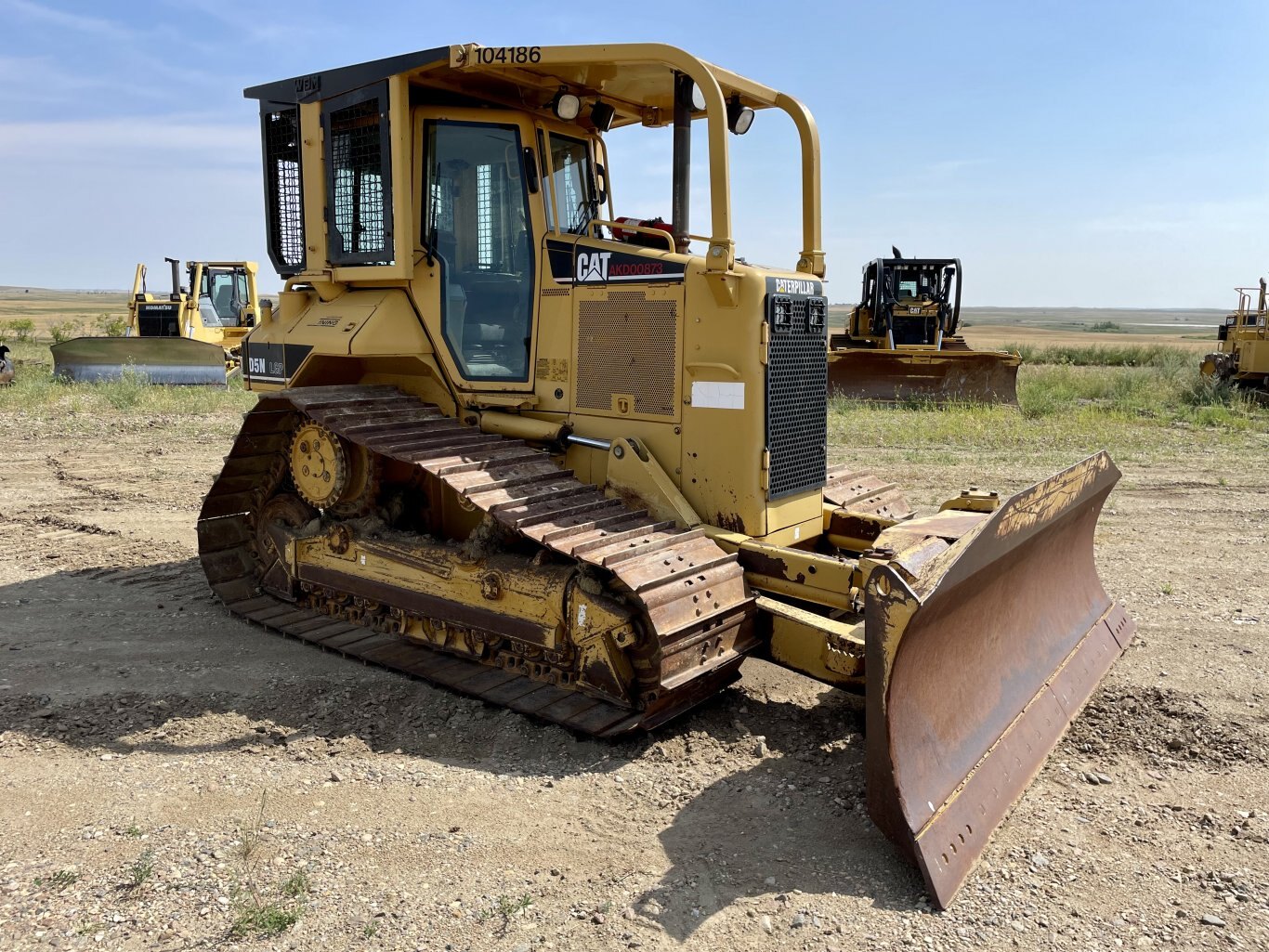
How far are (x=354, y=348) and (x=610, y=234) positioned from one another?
5.60 feet

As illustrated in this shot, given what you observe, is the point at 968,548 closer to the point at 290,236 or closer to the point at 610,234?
the point at 610,234

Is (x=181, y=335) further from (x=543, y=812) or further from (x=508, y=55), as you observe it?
(x=543, y=812)

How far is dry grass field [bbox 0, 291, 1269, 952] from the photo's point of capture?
3.28m

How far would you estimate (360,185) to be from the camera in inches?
241

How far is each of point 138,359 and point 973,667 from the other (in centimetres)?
1866

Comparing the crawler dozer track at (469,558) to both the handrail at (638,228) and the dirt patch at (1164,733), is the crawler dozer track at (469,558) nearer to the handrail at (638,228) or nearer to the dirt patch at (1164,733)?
the handrail at (638,228)

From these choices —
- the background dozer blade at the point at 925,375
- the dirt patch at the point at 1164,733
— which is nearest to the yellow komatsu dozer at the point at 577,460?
the dirt patch at the point at 1164,733

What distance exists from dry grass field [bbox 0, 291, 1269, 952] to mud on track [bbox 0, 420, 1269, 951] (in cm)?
1

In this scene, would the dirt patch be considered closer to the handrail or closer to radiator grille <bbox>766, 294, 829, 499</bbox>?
radiator grille <bbox>766, 294, 829, 499</bbox>

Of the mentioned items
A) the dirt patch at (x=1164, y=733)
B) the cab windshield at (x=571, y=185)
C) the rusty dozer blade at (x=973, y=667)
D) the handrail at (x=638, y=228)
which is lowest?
the dirt patch at (x=1164, y=733)

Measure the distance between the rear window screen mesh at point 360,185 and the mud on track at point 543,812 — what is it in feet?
8.06

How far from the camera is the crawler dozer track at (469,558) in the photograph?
4.61 meters

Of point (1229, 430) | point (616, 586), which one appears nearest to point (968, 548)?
point (616, 586)

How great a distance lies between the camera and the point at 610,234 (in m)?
6.24
